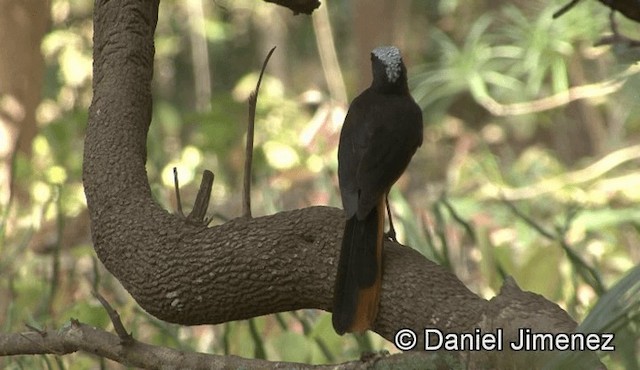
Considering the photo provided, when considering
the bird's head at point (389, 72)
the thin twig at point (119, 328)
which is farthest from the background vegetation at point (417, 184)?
the thin twig at point (119, 328)

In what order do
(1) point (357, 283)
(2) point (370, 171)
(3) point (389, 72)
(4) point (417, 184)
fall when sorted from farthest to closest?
(4) point (417, 184) → (3) point (389, 72) → (2) point (370, 171) → (1) point (357, 283)

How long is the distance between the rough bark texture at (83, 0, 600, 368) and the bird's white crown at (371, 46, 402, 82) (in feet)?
0.83

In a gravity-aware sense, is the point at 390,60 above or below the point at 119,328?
above

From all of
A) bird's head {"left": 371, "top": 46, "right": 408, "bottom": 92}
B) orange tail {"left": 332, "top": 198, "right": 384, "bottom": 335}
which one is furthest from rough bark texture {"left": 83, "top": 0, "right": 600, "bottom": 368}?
bird's head {"left": 371, "top": 46, "right": 408, "bottom": 92}

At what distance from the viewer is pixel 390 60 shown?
1.73m

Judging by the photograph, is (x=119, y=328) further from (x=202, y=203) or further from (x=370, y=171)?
(x=370, y=171)

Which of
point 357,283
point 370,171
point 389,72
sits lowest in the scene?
point 357,283

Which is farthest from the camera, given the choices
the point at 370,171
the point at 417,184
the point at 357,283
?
the point at 417,184

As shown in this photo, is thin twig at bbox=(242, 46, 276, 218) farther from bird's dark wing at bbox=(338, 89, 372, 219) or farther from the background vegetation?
the background vegetation

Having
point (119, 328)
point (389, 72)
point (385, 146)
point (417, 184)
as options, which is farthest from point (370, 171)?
point (417, 184)

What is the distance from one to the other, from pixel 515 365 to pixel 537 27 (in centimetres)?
331

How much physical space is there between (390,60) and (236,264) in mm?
434

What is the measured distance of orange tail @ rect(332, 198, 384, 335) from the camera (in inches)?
57.0

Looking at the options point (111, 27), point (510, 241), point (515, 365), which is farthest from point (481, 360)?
point (510, 241)
